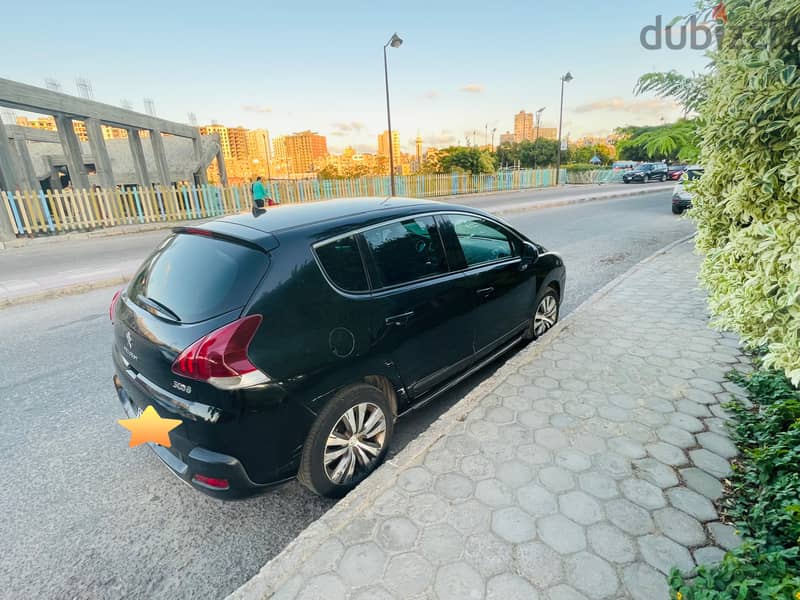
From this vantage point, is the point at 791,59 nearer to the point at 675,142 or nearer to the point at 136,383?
the point at 675,142

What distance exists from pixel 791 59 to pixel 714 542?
2295 mm

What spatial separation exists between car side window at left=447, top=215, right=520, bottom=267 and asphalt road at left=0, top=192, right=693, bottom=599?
1.19m

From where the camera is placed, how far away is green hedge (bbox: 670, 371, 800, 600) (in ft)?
5.14

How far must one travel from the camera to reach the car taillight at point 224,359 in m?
1.97

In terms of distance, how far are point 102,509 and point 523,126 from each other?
6026 inches

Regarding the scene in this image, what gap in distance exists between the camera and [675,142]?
10.6 feet

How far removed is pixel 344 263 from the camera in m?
2.46

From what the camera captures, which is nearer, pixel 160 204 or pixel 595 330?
pixel 595 330

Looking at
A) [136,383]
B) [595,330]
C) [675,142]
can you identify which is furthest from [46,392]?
[675,142]

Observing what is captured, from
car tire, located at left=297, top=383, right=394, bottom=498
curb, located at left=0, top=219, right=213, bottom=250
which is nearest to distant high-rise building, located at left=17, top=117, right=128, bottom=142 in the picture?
curb, located at left=0, top=219, right=213, bottom=250

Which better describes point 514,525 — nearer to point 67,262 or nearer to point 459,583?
point 459,583

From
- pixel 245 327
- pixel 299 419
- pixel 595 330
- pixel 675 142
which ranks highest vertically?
pixel 675 142

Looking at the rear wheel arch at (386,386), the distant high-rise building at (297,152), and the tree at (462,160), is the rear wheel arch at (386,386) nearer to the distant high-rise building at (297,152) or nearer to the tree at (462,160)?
the tree at (462,160)

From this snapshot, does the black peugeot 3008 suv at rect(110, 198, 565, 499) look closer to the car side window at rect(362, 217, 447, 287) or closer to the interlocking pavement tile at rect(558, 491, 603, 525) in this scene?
the car side window at rect(362, 217, 447, 287)
